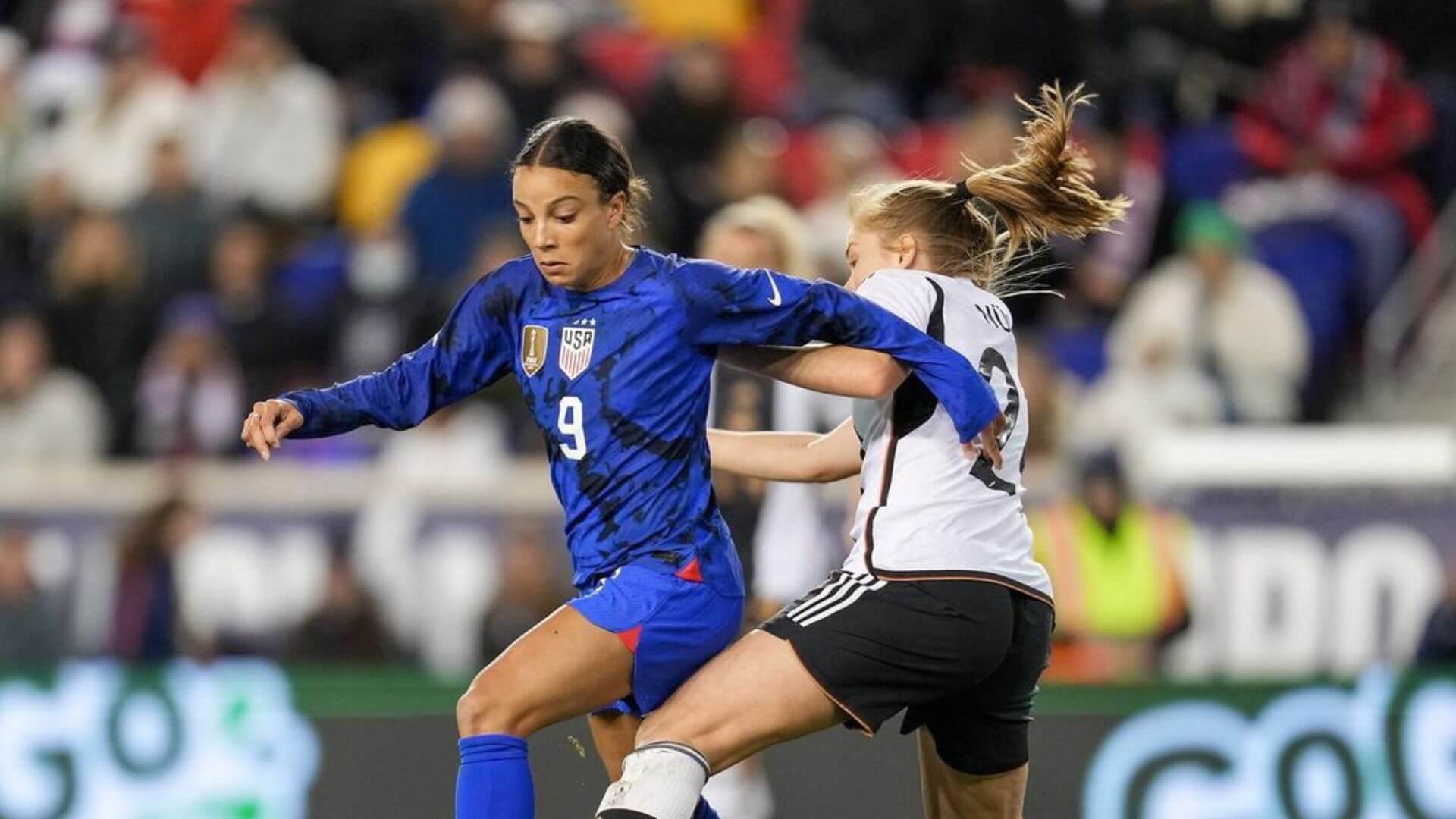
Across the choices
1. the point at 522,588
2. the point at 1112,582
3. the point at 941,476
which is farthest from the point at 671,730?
the point at 1112,582

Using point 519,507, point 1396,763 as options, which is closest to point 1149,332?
point 519,507

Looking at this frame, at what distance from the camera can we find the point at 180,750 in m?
6.04

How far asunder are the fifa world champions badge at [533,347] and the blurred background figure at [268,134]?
6299mm

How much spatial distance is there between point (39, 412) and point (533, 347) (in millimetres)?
5674

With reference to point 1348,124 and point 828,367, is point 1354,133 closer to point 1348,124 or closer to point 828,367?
point 1348,124

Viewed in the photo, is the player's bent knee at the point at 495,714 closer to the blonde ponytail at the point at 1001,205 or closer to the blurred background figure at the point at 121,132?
the blonde ponytail at the point at 1001,205

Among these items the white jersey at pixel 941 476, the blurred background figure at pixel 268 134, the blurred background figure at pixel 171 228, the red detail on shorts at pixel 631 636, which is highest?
Result: the blurred background figure at pixel 268 134

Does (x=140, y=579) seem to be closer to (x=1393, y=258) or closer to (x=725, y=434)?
(x=725, y=434)

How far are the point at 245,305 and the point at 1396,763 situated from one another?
534 centimetres

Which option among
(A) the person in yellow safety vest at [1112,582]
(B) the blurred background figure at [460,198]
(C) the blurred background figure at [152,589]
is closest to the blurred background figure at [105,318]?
(C) the blurred background figure at [152,589]

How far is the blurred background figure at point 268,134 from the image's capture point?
10258 millimetres

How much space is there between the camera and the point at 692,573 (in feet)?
13.3

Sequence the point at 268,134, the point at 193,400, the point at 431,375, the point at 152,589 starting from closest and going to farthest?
the point at 431,375 < the point at 152,589 < the point at 193,400 < the point at 268,134

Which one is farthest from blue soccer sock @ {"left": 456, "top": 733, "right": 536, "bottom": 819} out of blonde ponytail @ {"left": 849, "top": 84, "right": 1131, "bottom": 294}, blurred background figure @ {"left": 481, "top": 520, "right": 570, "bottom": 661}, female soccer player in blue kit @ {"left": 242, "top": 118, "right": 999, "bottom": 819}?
blurred background figure @ {"left": 481, "top": 520, "right": 570, "bottom": 661}
